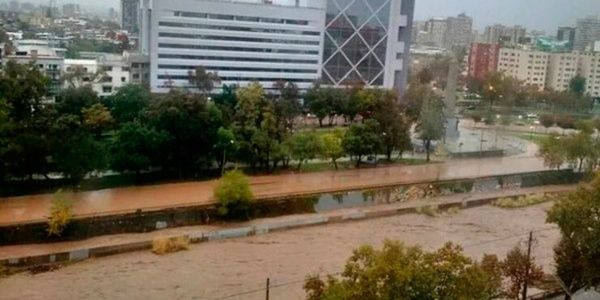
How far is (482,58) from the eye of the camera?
954 centimetres

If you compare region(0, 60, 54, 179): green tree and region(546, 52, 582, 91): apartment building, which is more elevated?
region(546, 52, 582, 91): apartment building

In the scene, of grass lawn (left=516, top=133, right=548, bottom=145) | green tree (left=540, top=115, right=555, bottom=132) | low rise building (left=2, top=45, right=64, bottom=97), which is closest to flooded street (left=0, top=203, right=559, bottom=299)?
grass lawn (left=516, top=133, right=548, bottom=145)

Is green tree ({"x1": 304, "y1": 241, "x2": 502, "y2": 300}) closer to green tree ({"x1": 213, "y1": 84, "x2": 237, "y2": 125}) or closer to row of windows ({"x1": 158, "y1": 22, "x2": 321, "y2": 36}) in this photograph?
green tree ({"x1": 213, "y1": 84, "x2": 237, "y2": 125})

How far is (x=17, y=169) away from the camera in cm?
531

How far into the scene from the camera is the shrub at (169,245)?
427cm

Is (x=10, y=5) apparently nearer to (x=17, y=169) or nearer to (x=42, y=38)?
(x=42, y=38)

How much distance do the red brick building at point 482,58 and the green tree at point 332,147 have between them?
3.58 meters

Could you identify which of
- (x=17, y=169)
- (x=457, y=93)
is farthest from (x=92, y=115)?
(x=457, y=93)

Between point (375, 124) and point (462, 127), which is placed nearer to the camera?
point (375, 124)

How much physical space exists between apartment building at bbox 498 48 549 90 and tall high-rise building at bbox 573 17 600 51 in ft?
1.57

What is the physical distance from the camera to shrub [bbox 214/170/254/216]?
4996mm

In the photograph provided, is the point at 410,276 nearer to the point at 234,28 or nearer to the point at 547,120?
the point at 547,120

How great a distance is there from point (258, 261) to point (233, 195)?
3.04 feet

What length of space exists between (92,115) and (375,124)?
2703 millimetres
